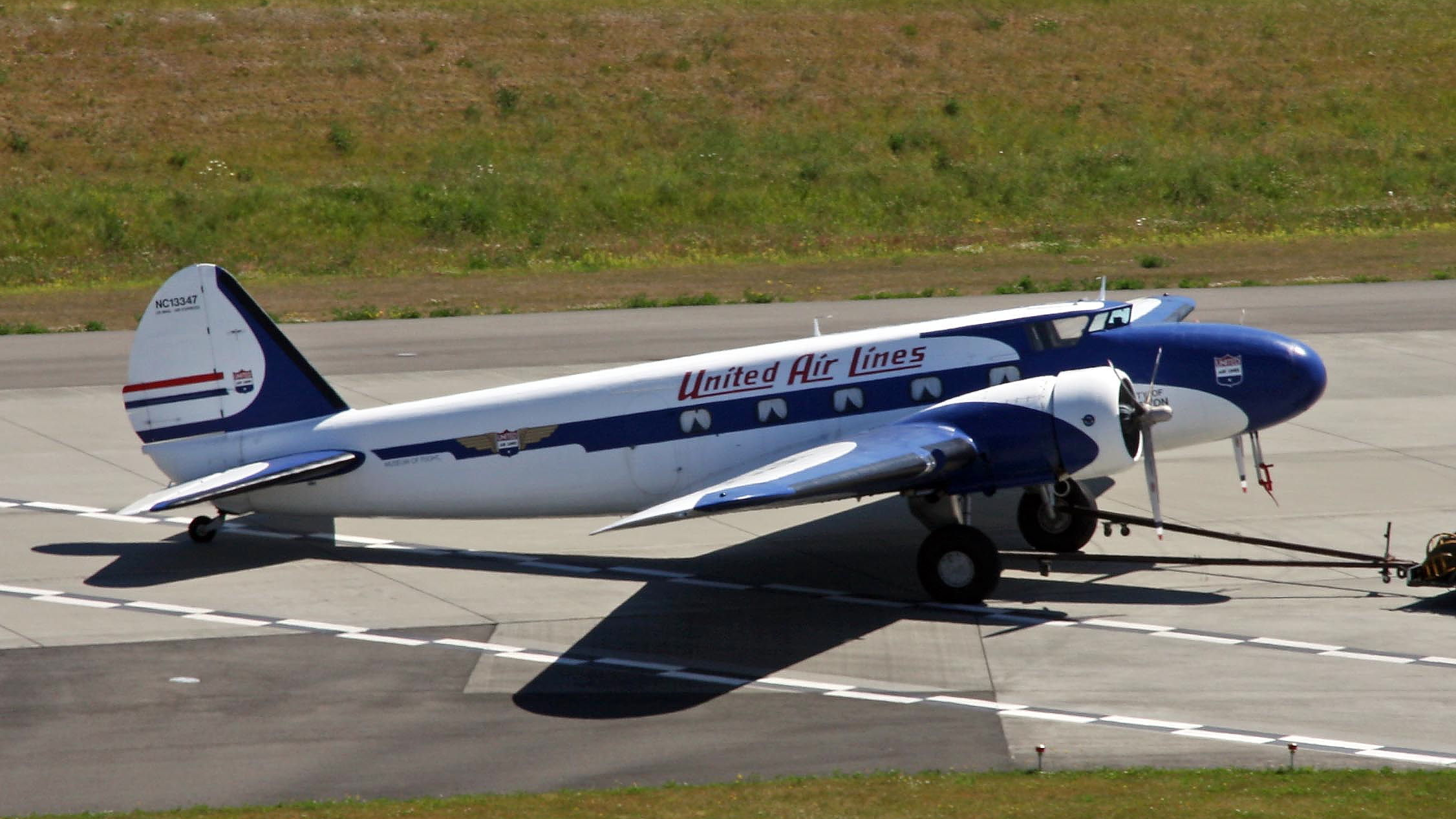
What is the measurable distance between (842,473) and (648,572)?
15.6 ft

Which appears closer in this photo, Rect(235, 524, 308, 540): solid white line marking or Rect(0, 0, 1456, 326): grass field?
Rect(235, 524, 308, 540): solid white line marking

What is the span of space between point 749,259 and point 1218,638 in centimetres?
4001

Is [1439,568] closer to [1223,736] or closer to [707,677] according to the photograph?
[1223,736]

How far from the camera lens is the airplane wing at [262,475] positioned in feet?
74.3

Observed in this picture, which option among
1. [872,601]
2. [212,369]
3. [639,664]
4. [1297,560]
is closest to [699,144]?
[212,369]

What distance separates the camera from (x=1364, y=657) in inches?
747

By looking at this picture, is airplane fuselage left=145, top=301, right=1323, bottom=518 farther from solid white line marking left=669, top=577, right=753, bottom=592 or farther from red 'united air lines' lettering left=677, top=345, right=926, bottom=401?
solid white line marking left=669, top=577, right=753, bottom=592

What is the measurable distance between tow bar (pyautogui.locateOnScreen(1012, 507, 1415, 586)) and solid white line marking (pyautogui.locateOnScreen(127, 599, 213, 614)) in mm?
11645

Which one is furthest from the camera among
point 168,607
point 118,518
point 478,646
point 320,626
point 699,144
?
point 699,144

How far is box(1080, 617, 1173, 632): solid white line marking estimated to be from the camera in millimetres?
20281

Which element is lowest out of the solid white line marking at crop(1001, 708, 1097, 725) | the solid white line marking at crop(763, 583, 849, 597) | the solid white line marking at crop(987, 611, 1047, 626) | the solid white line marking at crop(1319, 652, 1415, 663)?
the solid white line marking at crop(1001, 708, 1097, 725)

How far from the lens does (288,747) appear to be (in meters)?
17.0

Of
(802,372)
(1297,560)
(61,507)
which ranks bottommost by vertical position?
(1297,560)

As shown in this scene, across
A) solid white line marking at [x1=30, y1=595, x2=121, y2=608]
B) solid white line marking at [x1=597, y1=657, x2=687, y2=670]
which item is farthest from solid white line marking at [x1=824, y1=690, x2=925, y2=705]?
solid white line marking at [x1=30, y1=595, x2=121, y2=608]
